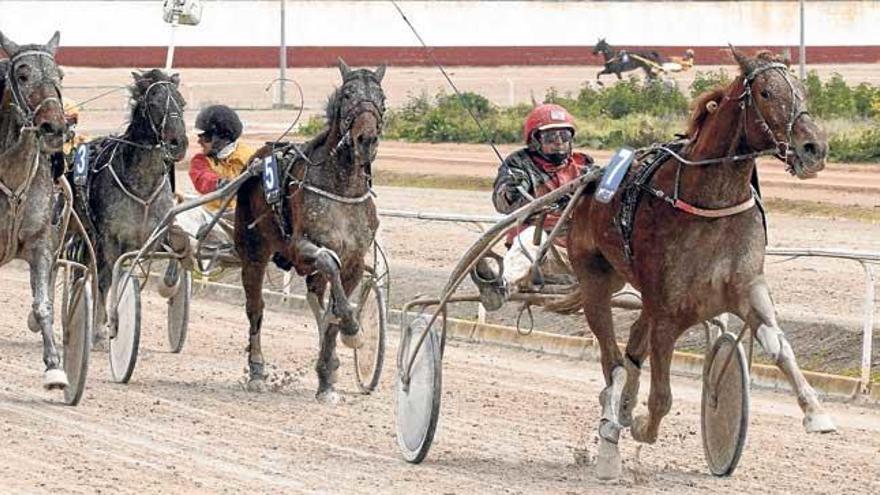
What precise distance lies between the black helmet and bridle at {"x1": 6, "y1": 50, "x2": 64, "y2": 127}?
2312mm

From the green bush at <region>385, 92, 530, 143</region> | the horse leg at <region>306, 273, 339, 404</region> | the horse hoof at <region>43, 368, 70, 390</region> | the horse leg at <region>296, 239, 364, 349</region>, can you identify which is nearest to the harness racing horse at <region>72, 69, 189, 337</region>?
the horse leg at <region>306, 273, 339, 404</region>

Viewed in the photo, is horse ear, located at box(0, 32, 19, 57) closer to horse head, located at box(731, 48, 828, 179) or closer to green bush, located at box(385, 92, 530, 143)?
horse head, located at box(731, 48, 828, 179)

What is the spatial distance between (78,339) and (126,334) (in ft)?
3.47

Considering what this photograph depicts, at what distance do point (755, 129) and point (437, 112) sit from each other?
906 inches

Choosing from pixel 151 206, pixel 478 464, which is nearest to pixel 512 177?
pixel 478 464

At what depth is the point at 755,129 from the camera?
24.7 ft

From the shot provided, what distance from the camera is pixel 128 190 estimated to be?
482 inches

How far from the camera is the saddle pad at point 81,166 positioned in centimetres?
1231

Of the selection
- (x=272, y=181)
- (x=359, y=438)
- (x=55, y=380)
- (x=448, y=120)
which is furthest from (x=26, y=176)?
(x=448, y=120)

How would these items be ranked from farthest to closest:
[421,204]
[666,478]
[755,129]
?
1. [421,204]
2. [666,478]
3. [755,129]

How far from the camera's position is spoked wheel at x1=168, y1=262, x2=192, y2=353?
40.3ft

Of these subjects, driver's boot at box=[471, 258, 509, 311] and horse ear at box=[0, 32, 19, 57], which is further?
horse ear at box=[0, 32, 19, 57]

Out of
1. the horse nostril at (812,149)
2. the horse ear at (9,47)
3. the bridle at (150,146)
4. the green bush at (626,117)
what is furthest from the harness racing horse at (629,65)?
the horse nostril at (812,149)

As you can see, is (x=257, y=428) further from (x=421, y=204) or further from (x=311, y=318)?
(x=421, y=204)
